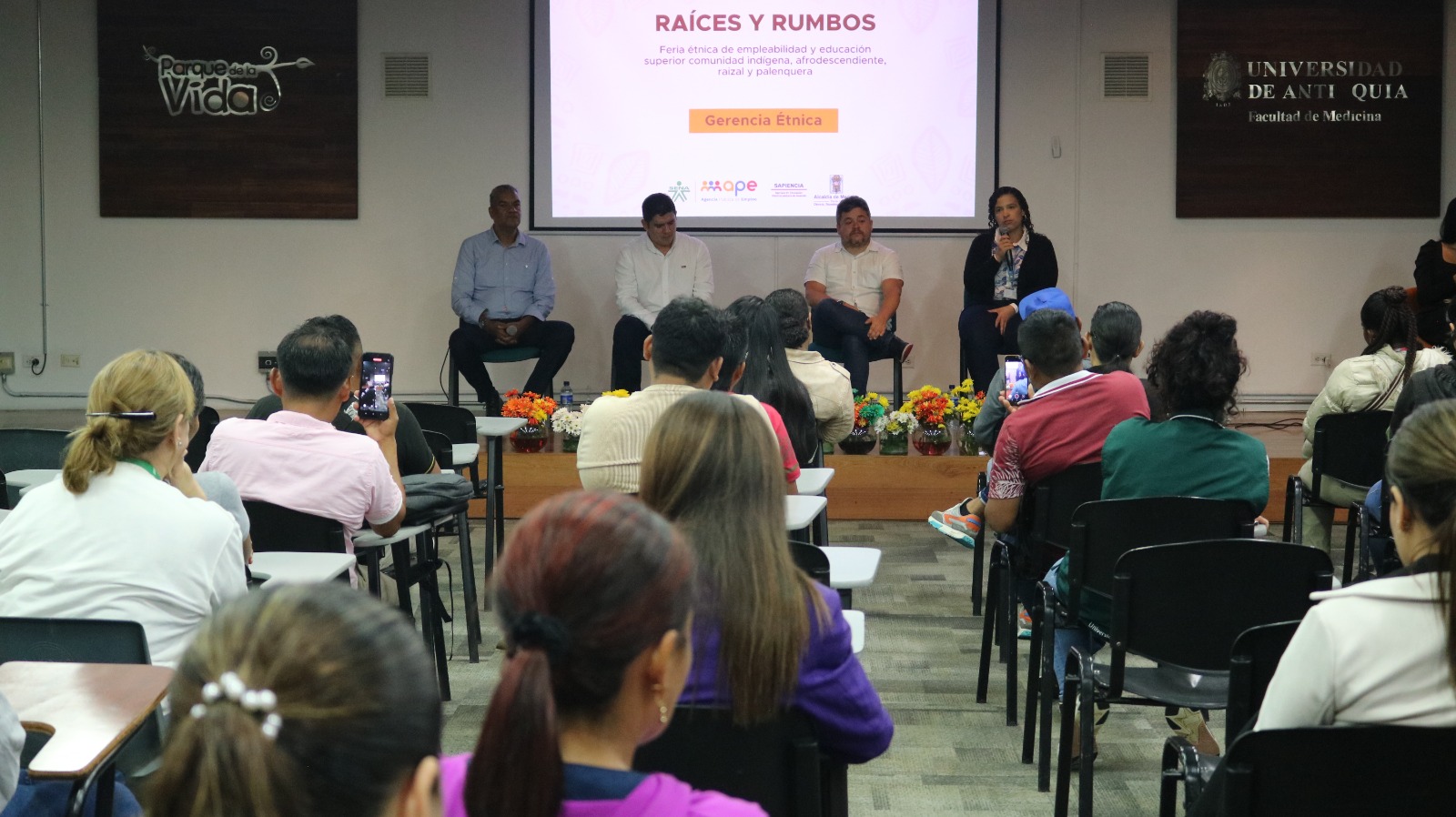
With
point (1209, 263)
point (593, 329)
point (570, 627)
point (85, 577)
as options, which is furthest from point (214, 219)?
point (570, 627)

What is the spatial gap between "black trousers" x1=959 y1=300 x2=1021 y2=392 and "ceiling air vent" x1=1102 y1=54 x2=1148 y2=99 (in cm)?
211

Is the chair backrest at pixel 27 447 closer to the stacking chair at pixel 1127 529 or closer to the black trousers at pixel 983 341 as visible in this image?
the stacking chair at pixel 1127 529

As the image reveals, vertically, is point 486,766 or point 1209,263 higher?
point 1209,263

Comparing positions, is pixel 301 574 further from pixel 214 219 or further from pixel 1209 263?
pixel 1209 263

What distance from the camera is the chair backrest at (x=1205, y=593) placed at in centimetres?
255

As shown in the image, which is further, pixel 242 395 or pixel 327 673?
pixel 242 395

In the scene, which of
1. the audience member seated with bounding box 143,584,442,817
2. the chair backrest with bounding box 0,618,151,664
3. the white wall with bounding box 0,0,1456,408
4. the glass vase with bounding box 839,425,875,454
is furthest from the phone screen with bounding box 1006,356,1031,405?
the white wall with bounding box 0,0,1456,408

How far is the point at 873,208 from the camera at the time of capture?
8695 millimetres

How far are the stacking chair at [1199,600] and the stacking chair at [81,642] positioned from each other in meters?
1.71

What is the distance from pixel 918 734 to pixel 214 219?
273 inches

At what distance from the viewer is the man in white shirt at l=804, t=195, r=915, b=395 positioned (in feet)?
25.6

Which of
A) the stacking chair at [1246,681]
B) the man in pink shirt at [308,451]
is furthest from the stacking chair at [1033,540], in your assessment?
the man in pink shirt at [308,451]

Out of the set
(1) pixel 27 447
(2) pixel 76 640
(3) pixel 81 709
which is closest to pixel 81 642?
(2) pixel 76 640

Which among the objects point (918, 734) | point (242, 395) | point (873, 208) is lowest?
point (918, 734)
